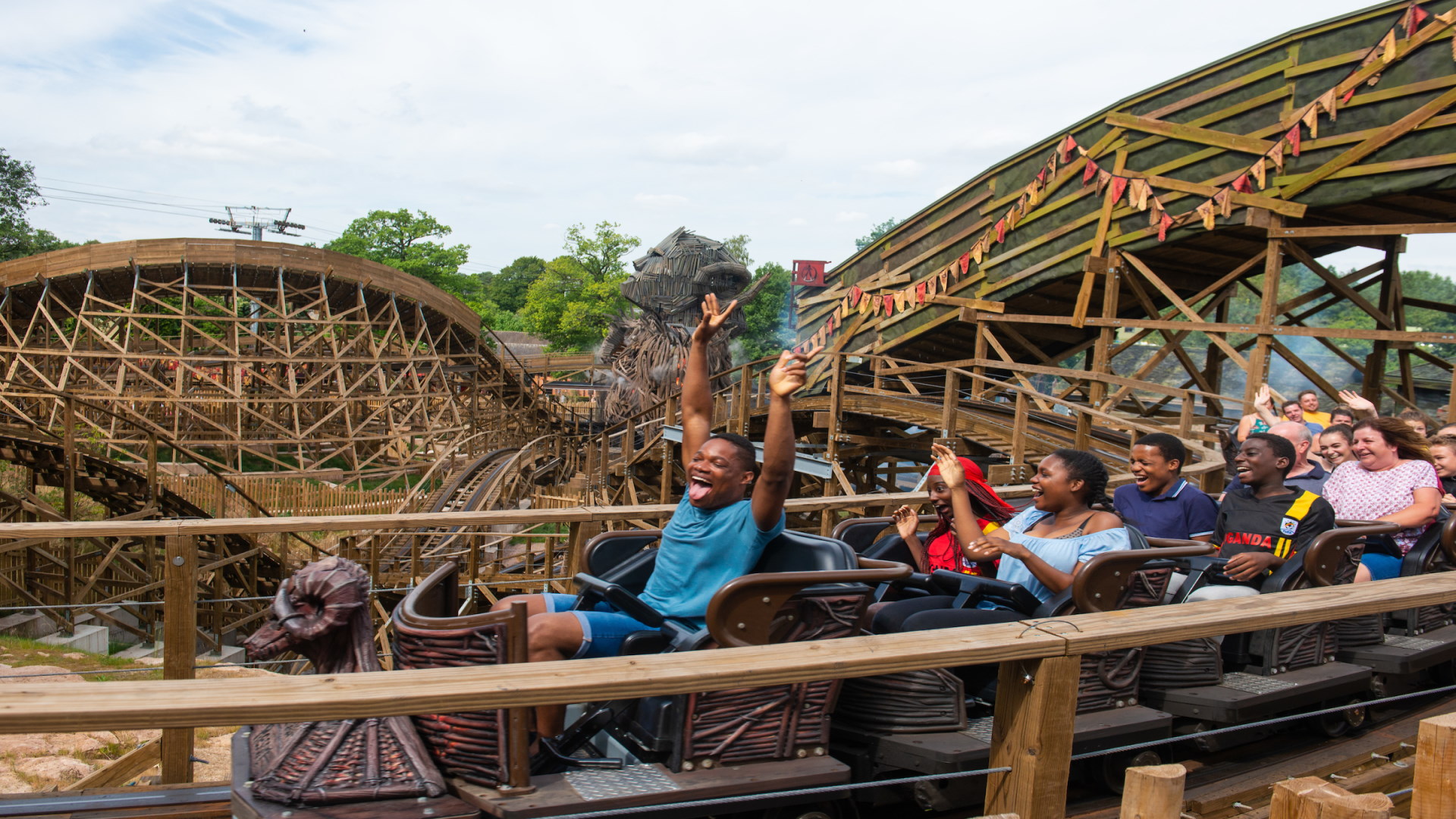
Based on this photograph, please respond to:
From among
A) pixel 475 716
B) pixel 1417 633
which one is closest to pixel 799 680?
pixel 475 716

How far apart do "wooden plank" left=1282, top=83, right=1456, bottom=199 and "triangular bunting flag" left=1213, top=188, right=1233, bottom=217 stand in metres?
0.59

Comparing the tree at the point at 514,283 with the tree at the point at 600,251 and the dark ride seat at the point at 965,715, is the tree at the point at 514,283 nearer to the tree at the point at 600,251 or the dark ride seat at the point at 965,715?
the tree at the point at 600,251

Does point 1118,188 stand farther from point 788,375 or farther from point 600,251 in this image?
point 600,251

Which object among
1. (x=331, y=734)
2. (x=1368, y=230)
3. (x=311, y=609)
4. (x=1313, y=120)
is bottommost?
(x=331, y=734)

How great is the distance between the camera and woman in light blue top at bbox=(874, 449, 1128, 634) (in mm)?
3207

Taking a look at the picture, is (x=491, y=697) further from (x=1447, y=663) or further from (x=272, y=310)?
(x=272, y=310)

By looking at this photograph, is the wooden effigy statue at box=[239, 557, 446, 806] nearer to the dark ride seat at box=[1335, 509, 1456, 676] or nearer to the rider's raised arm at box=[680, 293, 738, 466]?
the rider's raised arm at box=[680, 293, 738, 466]

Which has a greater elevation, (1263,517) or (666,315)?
(666,315)

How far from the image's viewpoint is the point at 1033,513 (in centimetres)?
381

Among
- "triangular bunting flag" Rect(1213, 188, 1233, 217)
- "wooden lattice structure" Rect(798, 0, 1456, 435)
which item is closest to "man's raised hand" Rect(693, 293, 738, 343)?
"wooden lattice structure" Rect(798, 0, 1456, 435)

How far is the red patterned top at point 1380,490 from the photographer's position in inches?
176

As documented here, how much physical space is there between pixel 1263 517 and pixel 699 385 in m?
2.35

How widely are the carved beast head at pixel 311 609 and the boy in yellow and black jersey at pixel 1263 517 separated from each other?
2940 millimetres

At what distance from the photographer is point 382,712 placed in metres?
1.74
